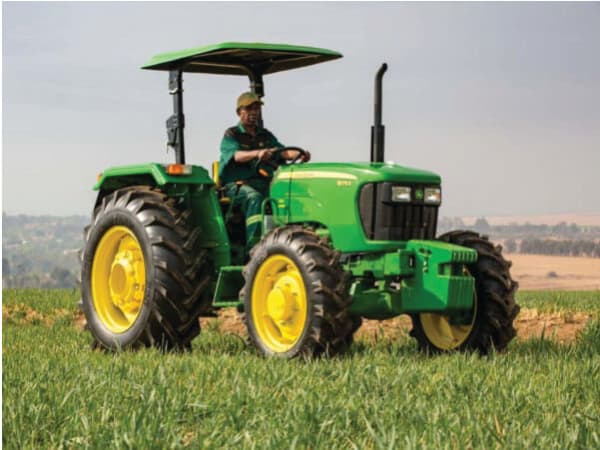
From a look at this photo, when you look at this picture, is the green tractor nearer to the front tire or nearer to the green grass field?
the front tire

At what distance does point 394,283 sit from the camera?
28.3 feet

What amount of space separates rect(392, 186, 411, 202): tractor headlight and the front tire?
793 mm

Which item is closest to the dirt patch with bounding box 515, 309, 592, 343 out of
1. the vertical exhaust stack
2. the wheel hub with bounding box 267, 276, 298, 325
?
the vertical exhaust stack

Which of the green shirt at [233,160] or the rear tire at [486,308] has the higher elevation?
the green shirt at [233,160]

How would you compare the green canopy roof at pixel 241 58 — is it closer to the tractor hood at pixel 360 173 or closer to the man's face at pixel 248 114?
the man's face at pixel 248 114

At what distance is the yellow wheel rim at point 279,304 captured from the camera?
26.7 feet

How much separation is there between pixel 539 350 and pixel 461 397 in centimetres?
330

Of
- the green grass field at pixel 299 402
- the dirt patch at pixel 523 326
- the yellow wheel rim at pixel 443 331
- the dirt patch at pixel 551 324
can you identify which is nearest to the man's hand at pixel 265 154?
the green grass field at pixel 299 402

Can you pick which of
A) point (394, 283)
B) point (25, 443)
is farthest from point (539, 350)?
point (25, 443)

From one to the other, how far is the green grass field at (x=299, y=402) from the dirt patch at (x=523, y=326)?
2.43m

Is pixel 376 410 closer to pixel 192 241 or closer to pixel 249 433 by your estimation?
pixel 249 433

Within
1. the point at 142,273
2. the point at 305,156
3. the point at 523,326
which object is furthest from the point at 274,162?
the point at 523,326

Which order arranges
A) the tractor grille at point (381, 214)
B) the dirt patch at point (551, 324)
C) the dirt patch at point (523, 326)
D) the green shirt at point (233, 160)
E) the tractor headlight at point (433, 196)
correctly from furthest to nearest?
the dirt patch at point (551, 324)
the dirt patch at point (523, 326)
the green shirt at point (233, 160)
the tractor headlight at point (433, 196)
the tractor grille at point (381, 214)

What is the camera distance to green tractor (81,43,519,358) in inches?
320
